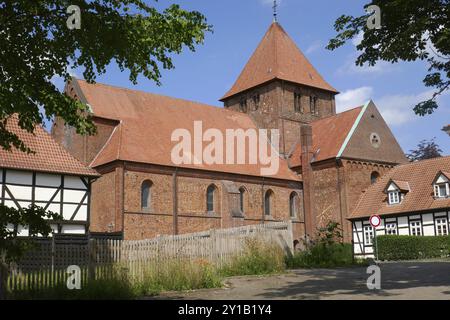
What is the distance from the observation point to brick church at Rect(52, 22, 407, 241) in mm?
32625

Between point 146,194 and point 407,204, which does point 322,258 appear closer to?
point 146,194

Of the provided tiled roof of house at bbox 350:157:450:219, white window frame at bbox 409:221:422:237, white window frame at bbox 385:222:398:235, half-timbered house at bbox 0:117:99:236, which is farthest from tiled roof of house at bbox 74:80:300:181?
white window frame at bbox 409:221:422:237

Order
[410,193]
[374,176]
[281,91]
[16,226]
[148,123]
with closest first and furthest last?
1. [16,226]
2. [148,123]
3. [410,193]
4. [374,176]
5. [281,91]

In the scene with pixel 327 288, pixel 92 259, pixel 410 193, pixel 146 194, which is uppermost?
pixel 146 194

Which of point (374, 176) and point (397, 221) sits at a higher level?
Answer: point (374, 176)

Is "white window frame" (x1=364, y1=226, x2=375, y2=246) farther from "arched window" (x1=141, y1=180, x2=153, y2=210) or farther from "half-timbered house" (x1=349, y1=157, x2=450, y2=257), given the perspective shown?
"arched window" (x1=141, y1=180, x2=153, y2=210)

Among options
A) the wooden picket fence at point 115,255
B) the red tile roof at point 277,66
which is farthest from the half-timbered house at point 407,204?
the wooden picket fence at point 115,255

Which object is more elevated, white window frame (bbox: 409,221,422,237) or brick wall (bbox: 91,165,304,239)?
brick wall (bbox: 91,165,304,239)

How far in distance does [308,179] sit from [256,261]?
929 inches

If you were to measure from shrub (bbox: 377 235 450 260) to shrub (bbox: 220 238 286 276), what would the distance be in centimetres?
1615

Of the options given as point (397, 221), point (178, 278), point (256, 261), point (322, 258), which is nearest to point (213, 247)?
point (256, 261)

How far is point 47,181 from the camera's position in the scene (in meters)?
24.4

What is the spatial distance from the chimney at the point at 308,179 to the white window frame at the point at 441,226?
8.76 metres

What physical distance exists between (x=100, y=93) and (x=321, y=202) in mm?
17822
